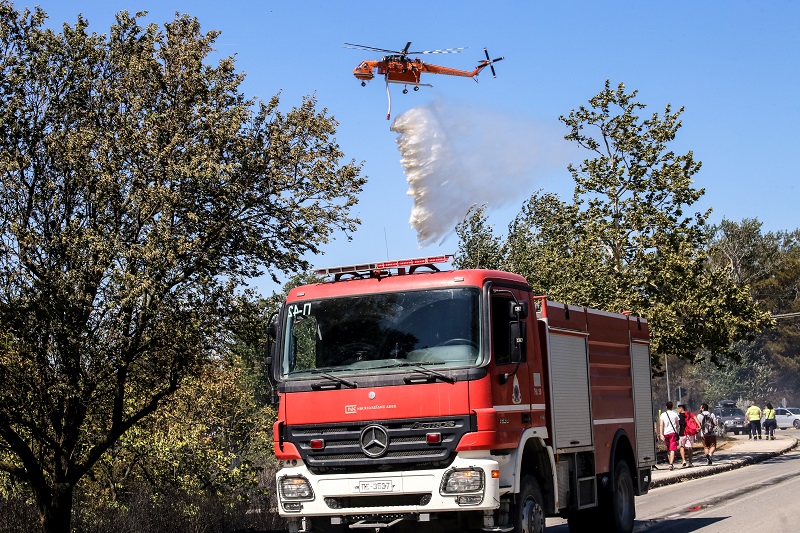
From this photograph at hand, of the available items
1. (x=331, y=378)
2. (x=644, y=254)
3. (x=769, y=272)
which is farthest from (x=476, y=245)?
(x=769, y=272)

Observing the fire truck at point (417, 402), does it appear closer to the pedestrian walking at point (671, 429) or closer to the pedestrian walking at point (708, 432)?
the pedestrian walking at point (671, 429)

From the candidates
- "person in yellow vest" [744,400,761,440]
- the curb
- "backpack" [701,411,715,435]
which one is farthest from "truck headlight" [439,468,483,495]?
"person in yellow vest" [744,400,761,440]

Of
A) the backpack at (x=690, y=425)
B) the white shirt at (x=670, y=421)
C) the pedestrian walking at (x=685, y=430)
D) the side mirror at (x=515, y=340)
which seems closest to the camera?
the side mirror at (x=515, y=340)

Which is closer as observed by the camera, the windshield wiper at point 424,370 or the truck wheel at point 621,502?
the windshield wiper at point 424,370

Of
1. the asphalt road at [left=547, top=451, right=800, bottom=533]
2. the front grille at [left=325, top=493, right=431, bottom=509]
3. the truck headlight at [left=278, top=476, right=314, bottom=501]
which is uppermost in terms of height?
the truck headlight at [left=278, top=476, right=314, bottom=501]

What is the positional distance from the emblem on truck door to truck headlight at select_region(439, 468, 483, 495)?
0.69 meters

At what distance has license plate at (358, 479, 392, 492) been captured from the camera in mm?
9734

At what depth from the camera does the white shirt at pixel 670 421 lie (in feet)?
95.8

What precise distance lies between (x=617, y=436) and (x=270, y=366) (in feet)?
18.0

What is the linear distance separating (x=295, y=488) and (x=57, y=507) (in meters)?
10.3

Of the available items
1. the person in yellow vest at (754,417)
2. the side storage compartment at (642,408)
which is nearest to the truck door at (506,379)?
the side storage compartment at (642,408)

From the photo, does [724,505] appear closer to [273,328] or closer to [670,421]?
[273,328]

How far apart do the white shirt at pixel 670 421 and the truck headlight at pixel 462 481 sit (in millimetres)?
21035

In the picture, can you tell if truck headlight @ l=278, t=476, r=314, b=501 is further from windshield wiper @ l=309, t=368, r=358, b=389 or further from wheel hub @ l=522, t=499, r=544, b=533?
wheel hub @ l=522, t=499, r=544, b=533
